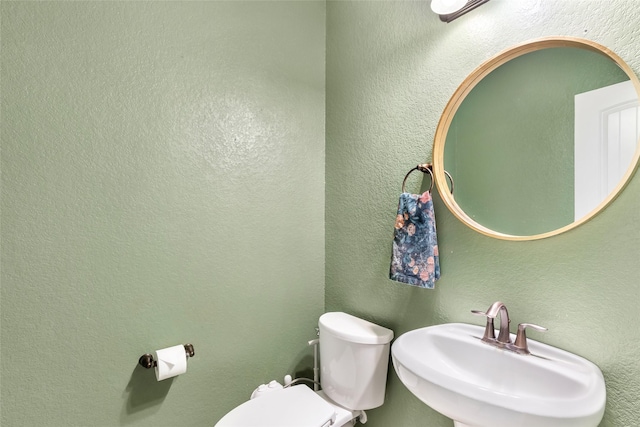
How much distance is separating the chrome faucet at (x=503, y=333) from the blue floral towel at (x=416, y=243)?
0.24m

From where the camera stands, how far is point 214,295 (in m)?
1.39

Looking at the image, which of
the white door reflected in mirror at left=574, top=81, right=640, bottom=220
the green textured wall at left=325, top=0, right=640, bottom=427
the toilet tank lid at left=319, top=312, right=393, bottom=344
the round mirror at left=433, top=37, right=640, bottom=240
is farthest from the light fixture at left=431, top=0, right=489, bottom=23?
the toilet tank lid at left=319, top=312, right=393, bottom=344

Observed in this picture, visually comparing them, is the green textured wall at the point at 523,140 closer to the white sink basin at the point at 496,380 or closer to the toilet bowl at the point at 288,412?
the white sink basin at the point at 496,380

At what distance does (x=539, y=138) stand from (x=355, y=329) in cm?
102

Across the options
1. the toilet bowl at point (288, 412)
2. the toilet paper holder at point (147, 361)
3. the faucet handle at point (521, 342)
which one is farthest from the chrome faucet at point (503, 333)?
the toilet paper holder at point (147, 361)

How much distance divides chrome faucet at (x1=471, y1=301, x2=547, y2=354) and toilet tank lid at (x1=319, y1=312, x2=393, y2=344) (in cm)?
42

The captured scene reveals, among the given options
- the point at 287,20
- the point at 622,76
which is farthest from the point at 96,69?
the point at 622,76

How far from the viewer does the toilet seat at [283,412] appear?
1.15 metres

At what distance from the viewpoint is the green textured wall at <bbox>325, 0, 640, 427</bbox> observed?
2.73ft

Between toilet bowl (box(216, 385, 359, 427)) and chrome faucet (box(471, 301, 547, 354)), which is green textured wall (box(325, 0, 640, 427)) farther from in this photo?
toilet bowl (box(216, 385, 359, 427))

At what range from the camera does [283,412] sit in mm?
1203

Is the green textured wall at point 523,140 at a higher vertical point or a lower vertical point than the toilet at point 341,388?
higher

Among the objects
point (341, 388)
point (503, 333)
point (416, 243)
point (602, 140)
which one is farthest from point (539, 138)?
point (341, 388)

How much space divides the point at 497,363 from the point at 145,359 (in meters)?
1.27
